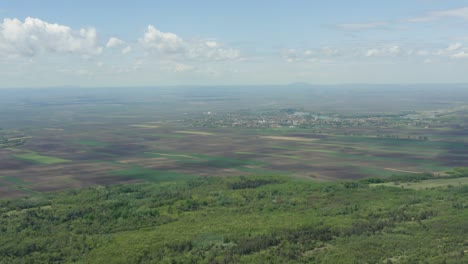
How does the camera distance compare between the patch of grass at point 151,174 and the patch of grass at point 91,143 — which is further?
the patch of grass at point 91,143

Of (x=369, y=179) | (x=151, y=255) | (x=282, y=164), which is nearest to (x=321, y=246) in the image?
(x=151, y=255)

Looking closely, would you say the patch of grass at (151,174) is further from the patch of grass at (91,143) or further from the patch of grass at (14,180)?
the patch of grass at (91,143)

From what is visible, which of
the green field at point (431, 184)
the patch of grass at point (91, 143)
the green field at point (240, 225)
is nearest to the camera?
the green field at point (240, 225)

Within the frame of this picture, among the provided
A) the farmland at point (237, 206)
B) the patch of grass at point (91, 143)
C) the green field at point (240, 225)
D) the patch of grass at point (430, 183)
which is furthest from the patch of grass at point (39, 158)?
the patch of grass at point (430, 183)

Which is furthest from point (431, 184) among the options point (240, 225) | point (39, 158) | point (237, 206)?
point (39, 158)

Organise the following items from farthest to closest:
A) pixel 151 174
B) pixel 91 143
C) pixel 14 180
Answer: pixel 91 143, pixel 151 174, pixel 14 180

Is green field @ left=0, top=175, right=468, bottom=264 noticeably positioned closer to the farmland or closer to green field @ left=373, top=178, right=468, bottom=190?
the farmland

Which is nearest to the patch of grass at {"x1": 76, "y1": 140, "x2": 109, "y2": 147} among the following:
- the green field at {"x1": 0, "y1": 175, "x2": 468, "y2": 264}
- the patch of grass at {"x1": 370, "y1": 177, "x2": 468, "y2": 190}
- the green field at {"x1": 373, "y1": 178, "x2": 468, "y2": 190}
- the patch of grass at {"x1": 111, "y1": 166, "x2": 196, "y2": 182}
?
the patch of grass at {"x1": 111, "y1": 166, "x2": 196, "y2": 182}

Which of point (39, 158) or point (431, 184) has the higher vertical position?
point (431, 184)

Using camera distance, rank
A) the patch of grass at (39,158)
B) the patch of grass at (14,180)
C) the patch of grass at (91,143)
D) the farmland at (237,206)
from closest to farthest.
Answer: the farmland at (237,206)
the patch of grass at (14,180)
the patch of grass at (39,158)
the patch of grass at (91,143)

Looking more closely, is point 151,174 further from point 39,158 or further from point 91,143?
point 91,143

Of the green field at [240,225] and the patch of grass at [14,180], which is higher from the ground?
the green field at [240,225]
